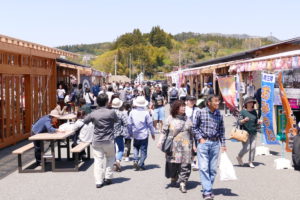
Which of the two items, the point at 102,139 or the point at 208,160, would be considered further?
the point at 102,139

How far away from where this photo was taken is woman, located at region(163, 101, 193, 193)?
6.75m

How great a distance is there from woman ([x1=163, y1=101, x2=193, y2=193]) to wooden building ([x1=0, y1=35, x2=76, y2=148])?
17.6ft

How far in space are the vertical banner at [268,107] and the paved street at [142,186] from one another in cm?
146

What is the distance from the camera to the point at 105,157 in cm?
757

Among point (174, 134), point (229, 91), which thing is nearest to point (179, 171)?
point (174, 134)

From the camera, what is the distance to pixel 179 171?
23.0ft

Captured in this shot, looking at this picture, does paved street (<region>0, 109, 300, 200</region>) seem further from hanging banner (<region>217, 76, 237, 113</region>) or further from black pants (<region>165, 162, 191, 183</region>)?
hanging banner (<region>217, 76, 237, 113</region>)

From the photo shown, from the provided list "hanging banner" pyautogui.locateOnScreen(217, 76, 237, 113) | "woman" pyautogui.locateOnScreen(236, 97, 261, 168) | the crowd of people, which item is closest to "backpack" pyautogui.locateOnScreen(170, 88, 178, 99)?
"hanging banner" pyautogui.locateOnScreen(217, 76, 237, 113)

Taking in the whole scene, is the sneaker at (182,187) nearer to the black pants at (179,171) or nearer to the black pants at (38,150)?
the black pants at (179,171)

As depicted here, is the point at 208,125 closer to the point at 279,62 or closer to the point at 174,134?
the point at 174,134

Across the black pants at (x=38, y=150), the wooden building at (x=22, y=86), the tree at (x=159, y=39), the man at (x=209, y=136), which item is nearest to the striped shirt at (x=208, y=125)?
the man at (x=209, y=136)

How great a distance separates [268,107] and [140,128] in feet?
11.9

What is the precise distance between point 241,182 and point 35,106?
962 cm

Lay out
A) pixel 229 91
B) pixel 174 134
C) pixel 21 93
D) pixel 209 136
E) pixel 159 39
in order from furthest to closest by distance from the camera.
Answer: pixel 159 39
pixel 21 93
pixel 229 91
pixel 174 134
pixel 209 136
